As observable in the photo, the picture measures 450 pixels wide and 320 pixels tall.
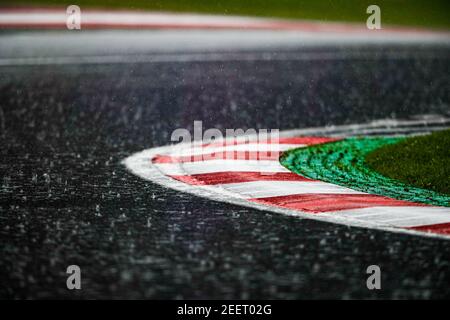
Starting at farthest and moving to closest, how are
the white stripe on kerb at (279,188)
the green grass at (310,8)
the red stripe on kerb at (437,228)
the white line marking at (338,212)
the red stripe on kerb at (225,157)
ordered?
the green grass at (310,8) < the red stripe on kerb at (225,157) < the white stripe on kerb at (279,188) < the white line marking at (338,212) < the red stripe on kerb at (437,228)

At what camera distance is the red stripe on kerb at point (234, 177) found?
955 cm

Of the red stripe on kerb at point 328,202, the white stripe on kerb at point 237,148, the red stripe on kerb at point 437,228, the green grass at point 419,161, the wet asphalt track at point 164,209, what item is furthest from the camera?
the white stripe on kerb at point 237,148

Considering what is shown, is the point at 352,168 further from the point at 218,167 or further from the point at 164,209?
the point at 164,209

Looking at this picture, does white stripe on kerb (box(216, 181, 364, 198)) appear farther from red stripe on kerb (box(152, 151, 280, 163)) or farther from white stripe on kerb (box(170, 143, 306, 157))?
white stripe on kerb (box(170, 143, 306, 157))

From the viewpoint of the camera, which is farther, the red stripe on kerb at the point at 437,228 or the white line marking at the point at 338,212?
the white line marking at the point at 338,212

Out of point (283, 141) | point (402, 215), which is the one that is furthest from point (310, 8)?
point (402, 215)

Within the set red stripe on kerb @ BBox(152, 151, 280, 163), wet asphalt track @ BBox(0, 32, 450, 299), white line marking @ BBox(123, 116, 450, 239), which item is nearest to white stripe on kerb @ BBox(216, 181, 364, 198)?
white line marking @ BBox(123, 116, 450, 239)

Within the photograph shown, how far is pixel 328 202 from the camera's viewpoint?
8609 millimetres

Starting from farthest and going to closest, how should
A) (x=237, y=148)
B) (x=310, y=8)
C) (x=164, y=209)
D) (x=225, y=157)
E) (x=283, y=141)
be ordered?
(x=310, y=8) → (x=283, y=141) → (x=237, y=148) → (x=225, y=157) → (x=164, y=209)

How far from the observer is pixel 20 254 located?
23.3 ft

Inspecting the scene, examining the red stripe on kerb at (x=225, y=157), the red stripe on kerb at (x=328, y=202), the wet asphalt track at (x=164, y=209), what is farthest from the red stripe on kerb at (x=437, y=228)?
the red stripe on kerb at (x=225, y=157)

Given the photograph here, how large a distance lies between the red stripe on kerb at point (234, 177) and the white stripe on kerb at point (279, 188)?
14cm

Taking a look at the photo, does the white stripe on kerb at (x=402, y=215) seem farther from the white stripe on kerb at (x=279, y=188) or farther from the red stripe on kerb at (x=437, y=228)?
the white stripe on kerb at (x=279, y=188)

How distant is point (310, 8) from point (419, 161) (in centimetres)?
2745
